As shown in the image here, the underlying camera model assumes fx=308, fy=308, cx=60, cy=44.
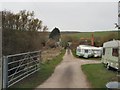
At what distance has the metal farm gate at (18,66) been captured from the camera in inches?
487

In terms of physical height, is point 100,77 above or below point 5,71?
below

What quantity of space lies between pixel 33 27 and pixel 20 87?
28.8ft

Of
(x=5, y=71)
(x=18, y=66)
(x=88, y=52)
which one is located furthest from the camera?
(x=88, y=52)

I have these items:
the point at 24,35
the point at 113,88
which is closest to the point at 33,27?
the point at 24,35

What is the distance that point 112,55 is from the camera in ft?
72.5

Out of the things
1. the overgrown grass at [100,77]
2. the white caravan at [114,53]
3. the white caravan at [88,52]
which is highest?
the white caravan at [114,53]

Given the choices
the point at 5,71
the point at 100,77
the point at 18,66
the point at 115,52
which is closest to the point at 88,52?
the point at 115,52

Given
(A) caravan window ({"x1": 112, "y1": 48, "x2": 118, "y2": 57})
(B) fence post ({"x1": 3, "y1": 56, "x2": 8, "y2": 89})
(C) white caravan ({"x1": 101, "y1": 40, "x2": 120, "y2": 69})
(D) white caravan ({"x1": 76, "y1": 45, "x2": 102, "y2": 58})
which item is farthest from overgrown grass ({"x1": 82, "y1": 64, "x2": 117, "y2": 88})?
(D) white caravan ({"x1": 76, "y1": 45, "x2": 102, "y2": 58})

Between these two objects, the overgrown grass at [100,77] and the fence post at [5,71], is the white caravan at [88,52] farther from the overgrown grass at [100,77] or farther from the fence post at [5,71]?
the fence post at [5,71]

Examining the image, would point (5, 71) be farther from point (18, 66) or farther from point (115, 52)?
point (115, 52)

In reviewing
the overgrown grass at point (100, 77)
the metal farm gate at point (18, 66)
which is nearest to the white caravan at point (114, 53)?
the overgrown grass at point (100, 77)

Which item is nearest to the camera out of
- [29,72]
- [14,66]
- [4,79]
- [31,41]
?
[4,79]

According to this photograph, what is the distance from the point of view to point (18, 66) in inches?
593

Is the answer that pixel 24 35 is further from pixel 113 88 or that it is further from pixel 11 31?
pixel 113 88
